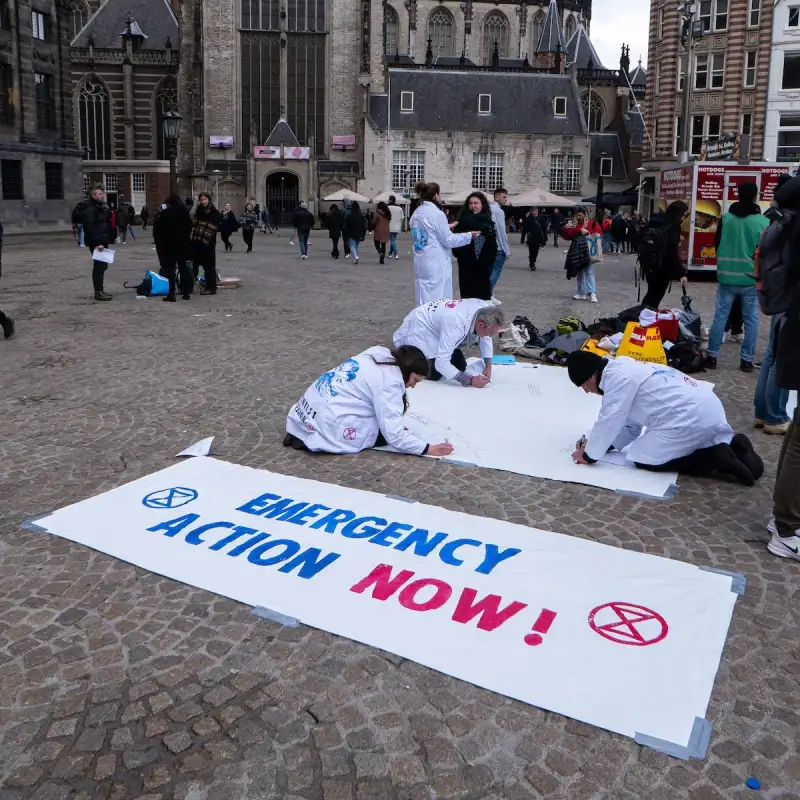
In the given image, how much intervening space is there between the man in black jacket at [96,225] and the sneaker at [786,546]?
11539 millimetres

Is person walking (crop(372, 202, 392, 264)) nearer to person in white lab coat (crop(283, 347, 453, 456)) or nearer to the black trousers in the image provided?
the black trousers

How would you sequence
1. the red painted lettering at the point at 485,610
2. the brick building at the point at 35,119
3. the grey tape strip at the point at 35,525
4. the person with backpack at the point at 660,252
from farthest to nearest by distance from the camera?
the brick building at the point at 35,119, the person with backpack at the point at 660,252, the grey tape strip at the point at 35,525, the red painted lettering at the point at 485,610

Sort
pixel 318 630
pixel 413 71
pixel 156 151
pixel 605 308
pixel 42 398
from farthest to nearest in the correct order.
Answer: pixel 156 151 < pixel 413 71 < pixel 605 308 < pixel 42 398 < pixel 318 630

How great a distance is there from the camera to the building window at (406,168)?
51.4m

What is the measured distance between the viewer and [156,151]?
57.6 meters

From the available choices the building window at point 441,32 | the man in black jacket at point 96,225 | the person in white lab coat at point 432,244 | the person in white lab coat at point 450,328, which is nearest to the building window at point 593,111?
the building window at point 441,32

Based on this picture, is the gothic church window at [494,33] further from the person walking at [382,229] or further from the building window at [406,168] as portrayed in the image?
the person walking at [382,229]

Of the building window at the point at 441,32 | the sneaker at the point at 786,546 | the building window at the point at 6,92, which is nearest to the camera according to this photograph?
the sneaker at the point at 786,546

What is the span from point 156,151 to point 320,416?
2234 inches

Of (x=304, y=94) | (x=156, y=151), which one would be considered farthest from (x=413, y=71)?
(x=156, y=151)

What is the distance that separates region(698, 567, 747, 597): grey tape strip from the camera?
3889 mm

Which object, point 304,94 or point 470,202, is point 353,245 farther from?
point 304,94

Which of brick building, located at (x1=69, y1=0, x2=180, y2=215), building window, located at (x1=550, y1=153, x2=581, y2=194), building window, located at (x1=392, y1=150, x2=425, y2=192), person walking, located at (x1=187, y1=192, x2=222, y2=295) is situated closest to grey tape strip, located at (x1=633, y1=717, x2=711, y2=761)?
person walking, located at (x1=187, y1=192, x2=222, y2=295)

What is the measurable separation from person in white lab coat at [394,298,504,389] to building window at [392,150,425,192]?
45.3 meters
